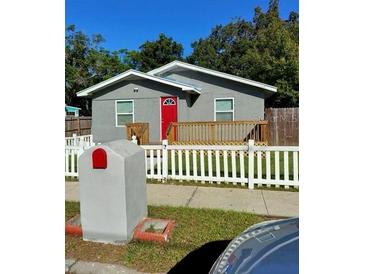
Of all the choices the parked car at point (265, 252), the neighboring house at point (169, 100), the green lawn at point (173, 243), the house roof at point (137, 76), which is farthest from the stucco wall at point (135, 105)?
the parked car at point (265, 252)

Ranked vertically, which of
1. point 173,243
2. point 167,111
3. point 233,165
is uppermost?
point 167,111

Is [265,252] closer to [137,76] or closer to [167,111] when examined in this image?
[167,111]

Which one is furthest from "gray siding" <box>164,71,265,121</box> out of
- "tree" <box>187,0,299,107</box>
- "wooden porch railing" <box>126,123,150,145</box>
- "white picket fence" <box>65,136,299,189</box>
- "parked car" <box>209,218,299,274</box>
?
"parked car" <box>209,218,299,274</box>

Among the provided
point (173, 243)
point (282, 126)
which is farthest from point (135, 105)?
point (173, 243)

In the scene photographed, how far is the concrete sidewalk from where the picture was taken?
5004 mm

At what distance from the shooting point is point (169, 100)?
49.3 ft

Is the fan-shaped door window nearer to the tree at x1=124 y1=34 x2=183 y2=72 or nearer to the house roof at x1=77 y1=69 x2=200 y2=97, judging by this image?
the house roof at x1=77 y1=69 x2=200 y2=97

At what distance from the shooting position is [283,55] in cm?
2334

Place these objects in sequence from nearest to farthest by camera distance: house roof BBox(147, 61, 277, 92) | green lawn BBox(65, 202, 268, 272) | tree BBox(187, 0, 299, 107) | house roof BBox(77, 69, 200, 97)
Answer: green lawn BBox(65, 202, 268, 272), house roof BBox(77, 69, 200, 97), house roof BBox(147, 61, 277, 92), tree BBox(187, 0, 299, 107)

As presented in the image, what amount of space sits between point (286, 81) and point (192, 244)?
20760 millimetres

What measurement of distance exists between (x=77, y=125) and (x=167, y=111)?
9993 mm
